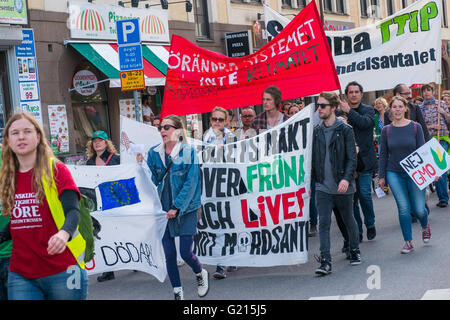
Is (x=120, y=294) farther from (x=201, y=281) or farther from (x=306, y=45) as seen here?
(x=306, y=45)

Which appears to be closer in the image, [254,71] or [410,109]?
[254,71]

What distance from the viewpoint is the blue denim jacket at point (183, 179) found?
6.52 metres

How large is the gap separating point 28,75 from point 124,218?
29.2ft

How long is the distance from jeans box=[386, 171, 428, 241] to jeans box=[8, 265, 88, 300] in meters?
4.70

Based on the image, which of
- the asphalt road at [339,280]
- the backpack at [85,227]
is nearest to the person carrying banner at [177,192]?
the asphalt road at [339,280]

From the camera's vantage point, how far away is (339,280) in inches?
268

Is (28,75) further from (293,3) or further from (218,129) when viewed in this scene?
(293,3)

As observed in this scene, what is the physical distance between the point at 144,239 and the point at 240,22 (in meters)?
16.7

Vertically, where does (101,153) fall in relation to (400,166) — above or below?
above

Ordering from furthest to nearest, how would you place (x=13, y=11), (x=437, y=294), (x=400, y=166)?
(x=13, y=11), (x=400, y=166), (x=437, y=294)

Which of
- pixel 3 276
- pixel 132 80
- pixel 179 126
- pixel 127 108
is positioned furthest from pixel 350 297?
pixel 127 108

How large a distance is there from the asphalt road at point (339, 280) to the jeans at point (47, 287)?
104 inches

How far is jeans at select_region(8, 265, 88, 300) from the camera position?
4.02 m
